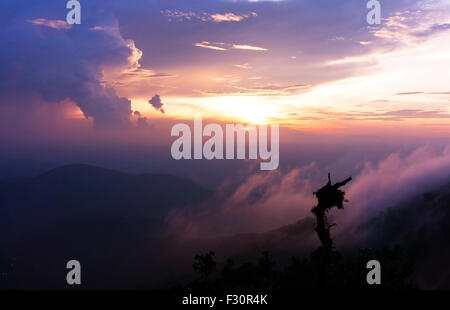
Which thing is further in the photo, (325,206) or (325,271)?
(325,271)

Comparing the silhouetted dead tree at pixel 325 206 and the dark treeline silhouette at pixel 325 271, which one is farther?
the dark treeline silhouette at pixel 325 271

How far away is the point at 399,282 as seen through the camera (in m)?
42.6

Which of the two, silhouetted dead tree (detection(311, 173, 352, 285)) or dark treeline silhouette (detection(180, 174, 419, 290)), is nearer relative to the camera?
silhouetted dead tree (detection(311, 173, 352, 285))

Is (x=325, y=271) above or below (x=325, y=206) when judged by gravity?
below
